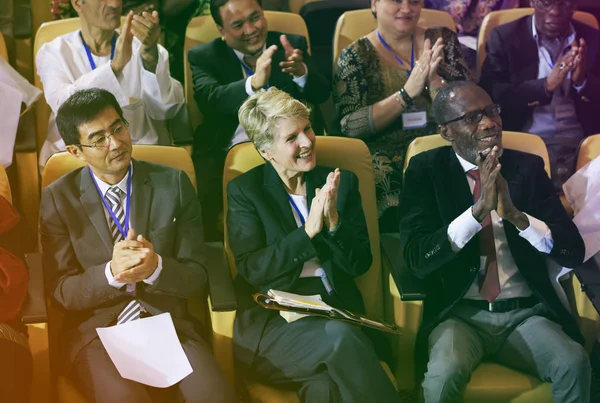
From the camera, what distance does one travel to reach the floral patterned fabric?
3346mm

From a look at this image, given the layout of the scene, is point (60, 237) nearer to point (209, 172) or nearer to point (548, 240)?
point (209, 172)

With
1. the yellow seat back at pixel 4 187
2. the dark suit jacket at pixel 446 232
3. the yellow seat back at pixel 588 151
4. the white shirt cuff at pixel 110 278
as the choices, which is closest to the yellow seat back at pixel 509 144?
the dark suit jacket at pixel 446 232

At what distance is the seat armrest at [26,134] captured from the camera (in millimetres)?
3229

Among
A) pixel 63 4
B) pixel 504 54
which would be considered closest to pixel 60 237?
pixel 63 4

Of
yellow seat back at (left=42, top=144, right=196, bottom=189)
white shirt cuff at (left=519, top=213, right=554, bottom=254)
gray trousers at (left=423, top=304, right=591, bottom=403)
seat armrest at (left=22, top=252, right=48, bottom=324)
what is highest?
yellow seat back at (left=42, top=144, right=196, bottom=189)

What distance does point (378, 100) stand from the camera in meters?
3.48

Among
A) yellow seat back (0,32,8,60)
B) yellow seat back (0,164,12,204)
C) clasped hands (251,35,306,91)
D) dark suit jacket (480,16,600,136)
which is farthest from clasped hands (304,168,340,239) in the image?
yellow seat back (0,32,8,60)

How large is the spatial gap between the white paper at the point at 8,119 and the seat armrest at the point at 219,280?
0.87 m

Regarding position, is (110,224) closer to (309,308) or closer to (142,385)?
(142,385)

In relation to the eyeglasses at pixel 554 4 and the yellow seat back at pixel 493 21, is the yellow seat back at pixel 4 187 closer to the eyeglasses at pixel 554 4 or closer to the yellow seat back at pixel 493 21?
the yellow seat back at pixel 493 21

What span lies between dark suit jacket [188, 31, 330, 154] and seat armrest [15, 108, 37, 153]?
Result: 65 centimetres

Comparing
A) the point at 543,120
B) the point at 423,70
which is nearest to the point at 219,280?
the point at 423,70

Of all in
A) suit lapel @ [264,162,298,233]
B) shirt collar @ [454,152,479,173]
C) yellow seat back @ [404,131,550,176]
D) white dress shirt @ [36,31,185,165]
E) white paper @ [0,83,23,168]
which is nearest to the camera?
suit lapel @ [264,162,298,233]

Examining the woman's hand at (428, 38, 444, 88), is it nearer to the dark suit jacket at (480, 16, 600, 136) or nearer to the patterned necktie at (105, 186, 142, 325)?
the dark suit jacket at (480, 16, 600, 136)
